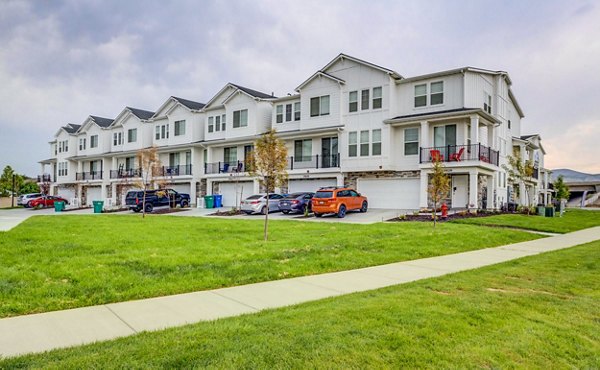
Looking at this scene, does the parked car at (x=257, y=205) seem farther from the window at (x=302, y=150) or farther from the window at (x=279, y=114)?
the window at (x=279, y=114)

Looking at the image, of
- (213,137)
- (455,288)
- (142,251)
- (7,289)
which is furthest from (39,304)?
(213,137)

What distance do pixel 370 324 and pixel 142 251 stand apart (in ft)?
22.7

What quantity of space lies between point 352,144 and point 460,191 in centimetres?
815

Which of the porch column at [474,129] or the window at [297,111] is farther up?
the window at [297,111]

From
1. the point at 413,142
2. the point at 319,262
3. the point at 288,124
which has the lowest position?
the point at 319,262

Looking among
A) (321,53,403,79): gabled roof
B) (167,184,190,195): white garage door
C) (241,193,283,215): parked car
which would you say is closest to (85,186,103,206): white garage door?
(167,184,190,195): white garage door

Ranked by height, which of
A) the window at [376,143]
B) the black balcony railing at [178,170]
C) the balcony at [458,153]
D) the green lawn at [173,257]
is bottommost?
the green lawn at [173,257]

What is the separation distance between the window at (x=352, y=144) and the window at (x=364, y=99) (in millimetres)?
1990

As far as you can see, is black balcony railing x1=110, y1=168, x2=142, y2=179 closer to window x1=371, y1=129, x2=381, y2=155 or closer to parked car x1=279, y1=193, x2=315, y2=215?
parked car x1=279, y1=193, x2=315, y2=215

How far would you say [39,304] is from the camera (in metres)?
5.92

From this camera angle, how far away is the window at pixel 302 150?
33594mm

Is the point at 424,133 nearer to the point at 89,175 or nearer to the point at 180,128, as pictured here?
the point at 180,128

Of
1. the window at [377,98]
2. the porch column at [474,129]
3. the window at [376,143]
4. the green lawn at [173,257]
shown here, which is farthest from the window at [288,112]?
the green lawn at [173,257]

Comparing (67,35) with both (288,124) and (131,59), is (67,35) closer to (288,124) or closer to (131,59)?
(131,59)
